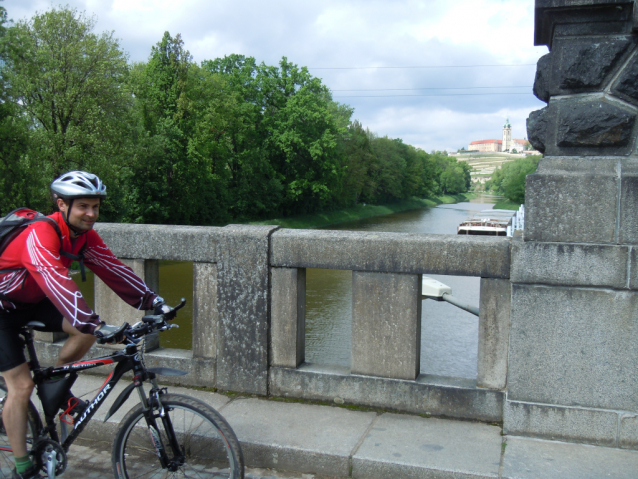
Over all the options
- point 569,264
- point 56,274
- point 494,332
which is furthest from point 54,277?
point 569,264

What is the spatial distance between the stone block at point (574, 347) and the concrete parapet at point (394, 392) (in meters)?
0.23

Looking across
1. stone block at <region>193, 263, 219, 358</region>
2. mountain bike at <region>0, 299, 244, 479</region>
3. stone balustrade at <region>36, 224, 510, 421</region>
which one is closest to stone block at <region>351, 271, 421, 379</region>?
stone balustrade at <region>36, 224, 510, 421</region>

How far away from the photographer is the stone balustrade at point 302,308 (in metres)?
3.52

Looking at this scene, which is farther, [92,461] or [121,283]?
[92,461]

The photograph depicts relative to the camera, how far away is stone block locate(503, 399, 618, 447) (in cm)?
324

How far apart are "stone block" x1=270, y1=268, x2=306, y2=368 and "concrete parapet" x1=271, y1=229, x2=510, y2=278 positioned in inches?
3.8

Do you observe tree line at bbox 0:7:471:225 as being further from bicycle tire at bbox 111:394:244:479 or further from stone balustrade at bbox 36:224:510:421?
bicycle tire at bbox 111:394:244:479

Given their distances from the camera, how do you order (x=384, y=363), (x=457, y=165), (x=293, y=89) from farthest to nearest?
(x=457, y=165) → (x=293, y=89) → (x=384, y=363)

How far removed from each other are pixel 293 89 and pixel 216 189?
10917mm

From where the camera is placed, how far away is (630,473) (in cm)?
295

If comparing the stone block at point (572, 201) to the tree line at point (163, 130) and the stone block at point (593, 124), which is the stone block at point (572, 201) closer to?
the stone block at point (593, 124)

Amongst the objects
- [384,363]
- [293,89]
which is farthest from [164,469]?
[293,89]

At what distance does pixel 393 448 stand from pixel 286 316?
1.11 metres

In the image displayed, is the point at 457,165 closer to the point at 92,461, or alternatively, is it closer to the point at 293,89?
the point at 293,89
